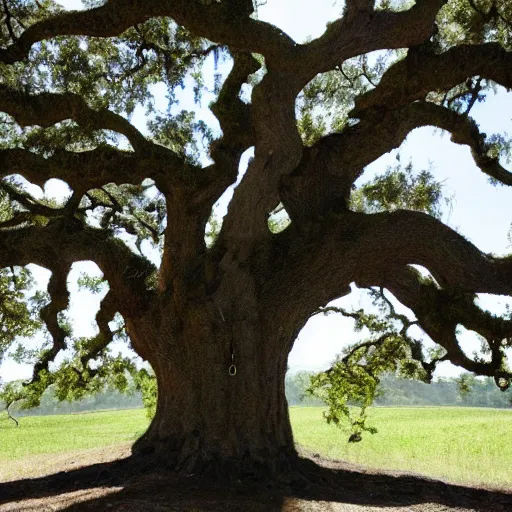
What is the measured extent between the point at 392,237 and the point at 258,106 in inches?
117

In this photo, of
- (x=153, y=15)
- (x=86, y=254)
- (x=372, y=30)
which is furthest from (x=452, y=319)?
(x=153, y=15)

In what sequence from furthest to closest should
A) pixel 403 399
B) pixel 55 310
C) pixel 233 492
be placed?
pixel 403 399 < pixel 55 310 < pixel 233 492

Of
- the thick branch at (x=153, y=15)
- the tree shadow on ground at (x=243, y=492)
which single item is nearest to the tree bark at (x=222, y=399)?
the tree shadow on ground at (x=243, y=492)

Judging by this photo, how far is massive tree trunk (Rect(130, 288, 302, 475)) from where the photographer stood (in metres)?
7.54

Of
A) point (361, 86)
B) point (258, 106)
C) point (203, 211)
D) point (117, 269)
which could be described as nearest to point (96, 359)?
point (117, 269)

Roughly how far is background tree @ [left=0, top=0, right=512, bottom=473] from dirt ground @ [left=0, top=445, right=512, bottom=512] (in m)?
0.52

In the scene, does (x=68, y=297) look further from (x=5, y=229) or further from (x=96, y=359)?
(x=96, y=359)

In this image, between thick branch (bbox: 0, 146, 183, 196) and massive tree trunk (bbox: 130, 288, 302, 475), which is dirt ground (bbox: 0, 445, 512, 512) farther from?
thick branch (bbox: 0, 146, 183, 196)

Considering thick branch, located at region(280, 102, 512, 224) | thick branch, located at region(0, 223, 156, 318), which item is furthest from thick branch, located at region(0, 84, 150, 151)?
thick branch, located at region(280, 102, 512, 224)

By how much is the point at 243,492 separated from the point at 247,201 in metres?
4.30

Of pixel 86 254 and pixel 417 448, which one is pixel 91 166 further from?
pixel 417 448

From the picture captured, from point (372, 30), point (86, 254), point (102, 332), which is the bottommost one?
point (102, 332)

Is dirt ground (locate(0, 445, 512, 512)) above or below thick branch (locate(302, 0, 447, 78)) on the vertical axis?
below

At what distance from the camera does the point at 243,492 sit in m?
6.52
